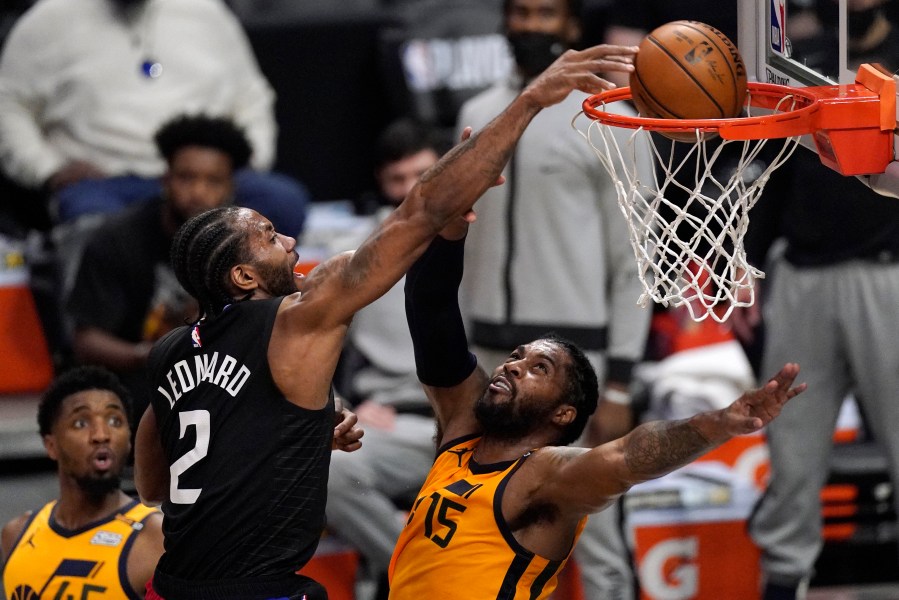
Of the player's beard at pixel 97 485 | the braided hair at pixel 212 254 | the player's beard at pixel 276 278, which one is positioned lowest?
the player's beard at pixel 97 485

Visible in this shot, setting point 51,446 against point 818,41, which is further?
point 51,446

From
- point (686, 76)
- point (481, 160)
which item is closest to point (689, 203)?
point (686, 76)

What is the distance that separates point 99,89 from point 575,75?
14.3 feet

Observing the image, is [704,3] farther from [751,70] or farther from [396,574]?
[396,574]

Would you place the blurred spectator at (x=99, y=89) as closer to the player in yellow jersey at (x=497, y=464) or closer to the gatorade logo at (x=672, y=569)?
the gatorade logo at (x=672, y=569)

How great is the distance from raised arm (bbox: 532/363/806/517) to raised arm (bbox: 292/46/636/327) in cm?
72

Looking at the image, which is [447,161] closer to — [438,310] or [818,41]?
[438,310]

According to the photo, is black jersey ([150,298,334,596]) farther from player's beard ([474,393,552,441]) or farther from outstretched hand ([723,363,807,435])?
outstretched hand ([723,363,807,435])

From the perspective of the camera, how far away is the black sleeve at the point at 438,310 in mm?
4527

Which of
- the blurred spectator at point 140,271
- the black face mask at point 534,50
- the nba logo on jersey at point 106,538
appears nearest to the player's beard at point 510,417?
the nba logo on jersey at point 106,538

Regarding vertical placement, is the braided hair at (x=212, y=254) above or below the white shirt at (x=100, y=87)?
above

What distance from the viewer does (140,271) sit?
662 cm

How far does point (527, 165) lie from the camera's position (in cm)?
607

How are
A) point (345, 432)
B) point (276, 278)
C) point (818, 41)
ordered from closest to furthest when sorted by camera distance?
1. point (276, 278)
2. point (345, 432)
3. point (818, 41)
